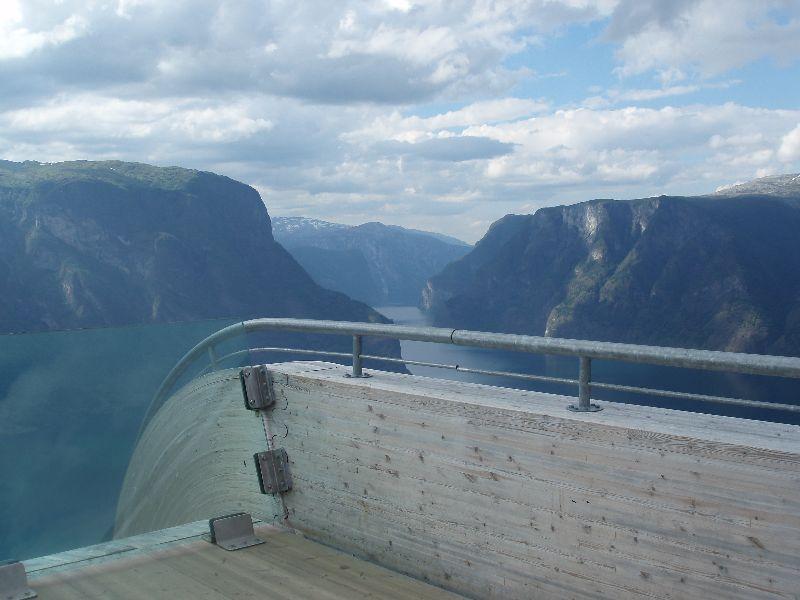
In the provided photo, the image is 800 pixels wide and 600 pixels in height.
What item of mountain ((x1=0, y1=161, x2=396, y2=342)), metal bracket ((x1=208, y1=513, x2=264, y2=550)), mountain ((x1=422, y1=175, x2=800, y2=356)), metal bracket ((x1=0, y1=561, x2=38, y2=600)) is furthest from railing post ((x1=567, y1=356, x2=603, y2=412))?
mountain ((x1=0, y1=161, x2=396, y2=342))

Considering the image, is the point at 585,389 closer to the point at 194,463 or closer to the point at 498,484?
the point at 498,484

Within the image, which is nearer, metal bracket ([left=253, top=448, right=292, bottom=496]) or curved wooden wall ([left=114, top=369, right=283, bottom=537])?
metal bracket ([left=253, top=448, right=292, bottom=496])

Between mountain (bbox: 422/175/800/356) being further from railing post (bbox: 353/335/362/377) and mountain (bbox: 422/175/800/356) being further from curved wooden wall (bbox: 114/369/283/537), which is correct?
railing post (bbox: 353/335/362/377)

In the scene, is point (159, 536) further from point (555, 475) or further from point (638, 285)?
point (638, 285)

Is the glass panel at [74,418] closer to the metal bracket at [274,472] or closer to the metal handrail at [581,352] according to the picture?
the metal bracket at [274,472]

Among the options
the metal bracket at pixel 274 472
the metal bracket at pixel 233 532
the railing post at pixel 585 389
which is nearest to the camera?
the railing post at pixel 585 389

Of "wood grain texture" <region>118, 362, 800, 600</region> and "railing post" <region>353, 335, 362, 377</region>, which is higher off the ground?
"railing post" <region>353, 335, 362, 377</region>

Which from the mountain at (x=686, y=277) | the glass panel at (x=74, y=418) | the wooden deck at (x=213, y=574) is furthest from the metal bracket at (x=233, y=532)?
the mountain at (x=686, y=277)
